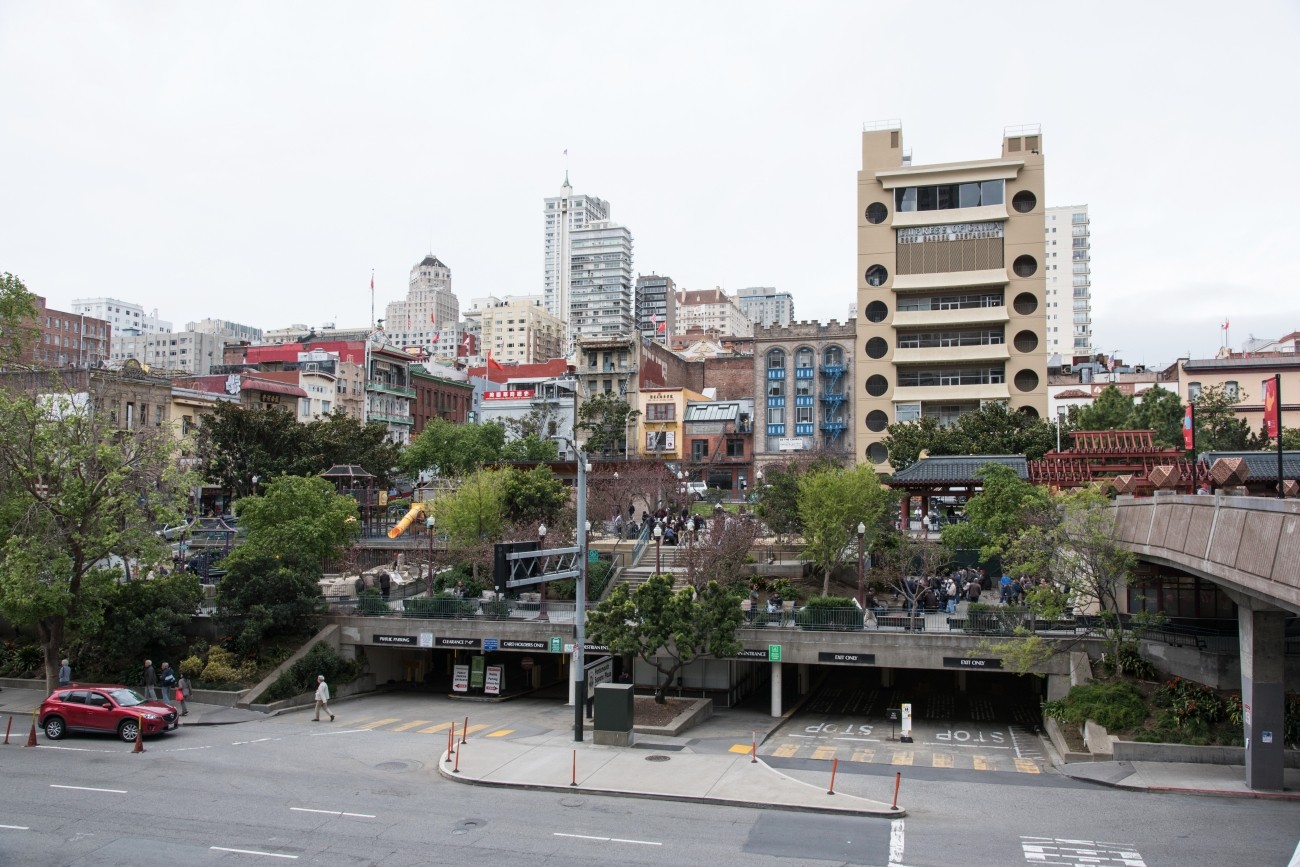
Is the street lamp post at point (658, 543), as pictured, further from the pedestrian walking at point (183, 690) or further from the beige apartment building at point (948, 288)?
the beige apartment building at point (948, 288)

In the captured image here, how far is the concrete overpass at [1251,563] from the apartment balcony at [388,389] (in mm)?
88135

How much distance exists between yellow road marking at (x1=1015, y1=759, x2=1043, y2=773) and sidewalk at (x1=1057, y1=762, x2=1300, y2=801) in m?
0.62

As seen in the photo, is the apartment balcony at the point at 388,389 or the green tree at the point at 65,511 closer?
the green tree at the point at 65,511

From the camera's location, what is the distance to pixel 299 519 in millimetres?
42969

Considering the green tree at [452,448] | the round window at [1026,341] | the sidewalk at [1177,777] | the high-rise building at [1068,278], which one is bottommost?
the sidewalk at [1177,777]

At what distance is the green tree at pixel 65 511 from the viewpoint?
32.1m

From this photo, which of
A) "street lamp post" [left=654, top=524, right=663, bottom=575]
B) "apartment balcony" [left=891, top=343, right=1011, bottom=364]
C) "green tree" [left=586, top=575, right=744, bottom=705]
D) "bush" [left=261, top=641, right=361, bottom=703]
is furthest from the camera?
"apartment balcony" [left=891, top=343, right=1011, bottom=364]

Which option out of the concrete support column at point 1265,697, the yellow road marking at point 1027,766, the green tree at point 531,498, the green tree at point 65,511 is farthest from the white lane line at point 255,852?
the green tree at point 531,498

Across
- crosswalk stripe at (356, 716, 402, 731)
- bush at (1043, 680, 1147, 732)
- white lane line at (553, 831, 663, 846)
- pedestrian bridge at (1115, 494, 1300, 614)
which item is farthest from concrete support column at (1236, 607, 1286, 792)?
crosswalk stripe at (356, 716, 402, 731)

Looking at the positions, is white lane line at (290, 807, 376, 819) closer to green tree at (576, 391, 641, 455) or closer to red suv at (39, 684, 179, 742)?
red suv at (39, 684, 179, 742)

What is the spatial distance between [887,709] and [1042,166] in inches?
2217

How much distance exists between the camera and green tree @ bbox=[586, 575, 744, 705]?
32.7 m

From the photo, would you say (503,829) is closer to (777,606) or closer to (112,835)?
(112,835)

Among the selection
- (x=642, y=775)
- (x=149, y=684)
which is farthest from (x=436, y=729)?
(x=149, y=684)
